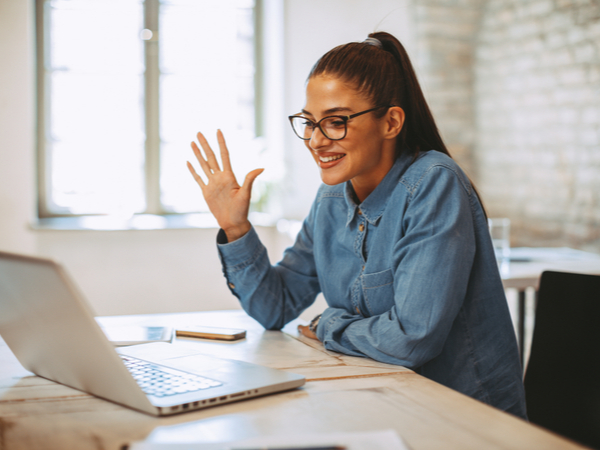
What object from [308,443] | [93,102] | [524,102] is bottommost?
[308,443]

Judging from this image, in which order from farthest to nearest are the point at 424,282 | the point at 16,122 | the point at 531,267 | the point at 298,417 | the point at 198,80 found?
the point at 198,80 → the point at 16,122 → the point at 531,267 → the point at 424,282 → the point at 298,417

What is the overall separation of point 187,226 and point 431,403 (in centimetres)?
299

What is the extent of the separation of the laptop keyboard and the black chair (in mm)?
745

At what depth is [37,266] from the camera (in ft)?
2.19

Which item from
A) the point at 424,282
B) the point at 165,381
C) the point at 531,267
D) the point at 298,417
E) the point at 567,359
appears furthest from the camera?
the point at 531,267

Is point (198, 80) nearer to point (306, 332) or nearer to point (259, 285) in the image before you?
point (259, 285)

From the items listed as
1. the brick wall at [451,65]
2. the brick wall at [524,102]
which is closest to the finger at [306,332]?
the brick wall at [524,102]

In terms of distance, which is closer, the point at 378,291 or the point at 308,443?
the point at 308,443

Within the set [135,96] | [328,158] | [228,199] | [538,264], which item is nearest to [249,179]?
[228,199]

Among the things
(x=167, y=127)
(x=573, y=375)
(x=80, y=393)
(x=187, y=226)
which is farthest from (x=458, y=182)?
(x=167, y=127)

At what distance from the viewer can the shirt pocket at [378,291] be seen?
1.16m

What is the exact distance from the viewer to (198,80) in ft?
12.8

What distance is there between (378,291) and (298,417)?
501 mm

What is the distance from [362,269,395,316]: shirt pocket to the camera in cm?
116
